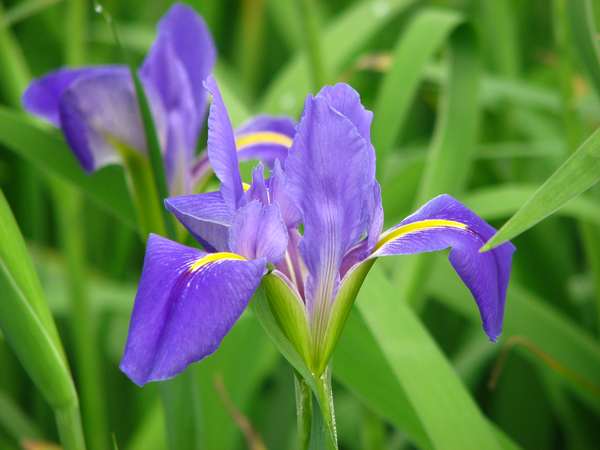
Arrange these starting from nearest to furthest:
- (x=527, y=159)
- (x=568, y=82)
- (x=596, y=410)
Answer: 1. (x=568, y=82)
2. (x=596, y=410)
3. (x=527, y=159)

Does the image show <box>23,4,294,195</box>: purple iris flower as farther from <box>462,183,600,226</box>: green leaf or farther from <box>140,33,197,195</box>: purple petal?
<box>462,183,600,226</box>: green leaf

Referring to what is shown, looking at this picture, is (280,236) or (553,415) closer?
(280,236)

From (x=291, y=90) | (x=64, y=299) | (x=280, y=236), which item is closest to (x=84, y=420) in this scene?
(x=64, y=299)

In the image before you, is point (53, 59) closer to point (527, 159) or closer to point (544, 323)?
point (527, 159)

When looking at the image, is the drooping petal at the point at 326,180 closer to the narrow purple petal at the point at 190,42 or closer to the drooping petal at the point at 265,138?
the drooping petal at the point at 265,138

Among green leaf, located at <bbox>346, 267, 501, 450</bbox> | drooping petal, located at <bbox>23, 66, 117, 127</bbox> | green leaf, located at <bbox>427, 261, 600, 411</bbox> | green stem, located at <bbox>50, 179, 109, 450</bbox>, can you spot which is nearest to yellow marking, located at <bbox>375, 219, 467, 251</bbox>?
green leaf, located at <bbox>346, 267, 501, 450</bbox>

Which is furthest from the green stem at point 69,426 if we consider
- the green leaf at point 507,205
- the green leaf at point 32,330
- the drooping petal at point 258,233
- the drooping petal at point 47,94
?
the green leaf at point 507,205

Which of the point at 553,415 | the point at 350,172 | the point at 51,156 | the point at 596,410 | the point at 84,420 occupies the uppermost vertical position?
the point at 350,172
